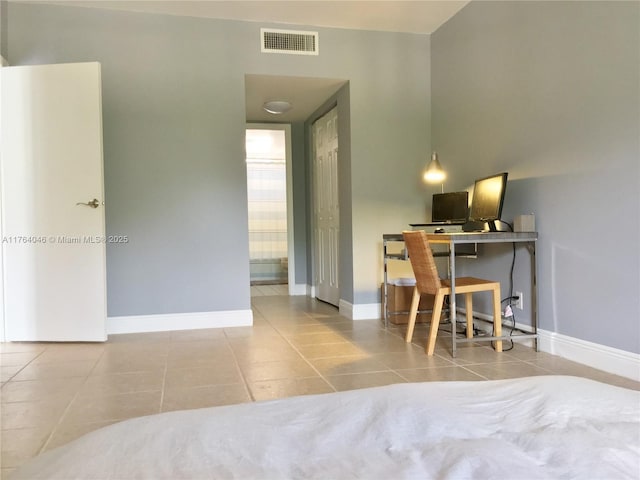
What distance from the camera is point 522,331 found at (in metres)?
3.26

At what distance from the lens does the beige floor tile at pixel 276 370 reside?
2668 millimetres

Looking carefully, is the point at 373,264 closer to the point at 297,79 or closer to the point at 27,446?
the point at 297,79

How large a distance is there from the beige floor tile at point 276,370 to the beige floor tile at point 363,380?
0.17 metres

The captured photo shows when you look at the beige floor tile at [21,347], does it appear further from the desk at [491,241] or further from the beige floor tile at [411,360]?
the desk at [491,241]

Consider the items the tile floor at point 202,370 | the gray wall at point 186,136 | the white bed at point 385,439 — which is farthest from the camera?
the gray wall at point 186,136

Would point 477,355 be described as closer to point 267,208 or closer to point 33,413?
point 33,413

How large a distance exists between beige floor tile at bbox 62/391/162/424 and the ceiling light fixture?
3360 mm

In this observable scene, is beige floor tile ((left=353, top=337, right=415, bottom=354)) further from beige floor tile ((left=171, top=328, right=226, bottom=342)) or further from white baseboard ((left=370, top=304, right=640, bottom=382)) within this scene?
beige floor tile ((left=171, top=328, right=226, bottom=342))

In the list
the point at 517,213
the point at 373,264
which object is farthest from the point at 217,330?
the point at 517,213

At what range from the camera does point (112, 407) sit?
2.22 metres

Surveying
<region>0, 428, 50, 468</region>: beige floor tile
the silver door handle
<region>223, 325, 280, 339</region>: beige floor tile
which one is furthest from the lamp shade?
<region>0, 428, 50, 468</region>: beige floor tile

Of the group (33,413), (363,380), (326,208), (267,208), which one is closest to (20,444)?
(33,413)

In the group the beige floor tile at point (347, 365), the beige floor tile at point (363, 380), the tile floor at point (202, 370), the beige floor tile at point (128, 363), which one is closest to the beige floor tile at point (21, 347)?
the tile floor at point (202, 370)

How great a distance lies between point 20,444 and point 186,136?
8.90 ft
